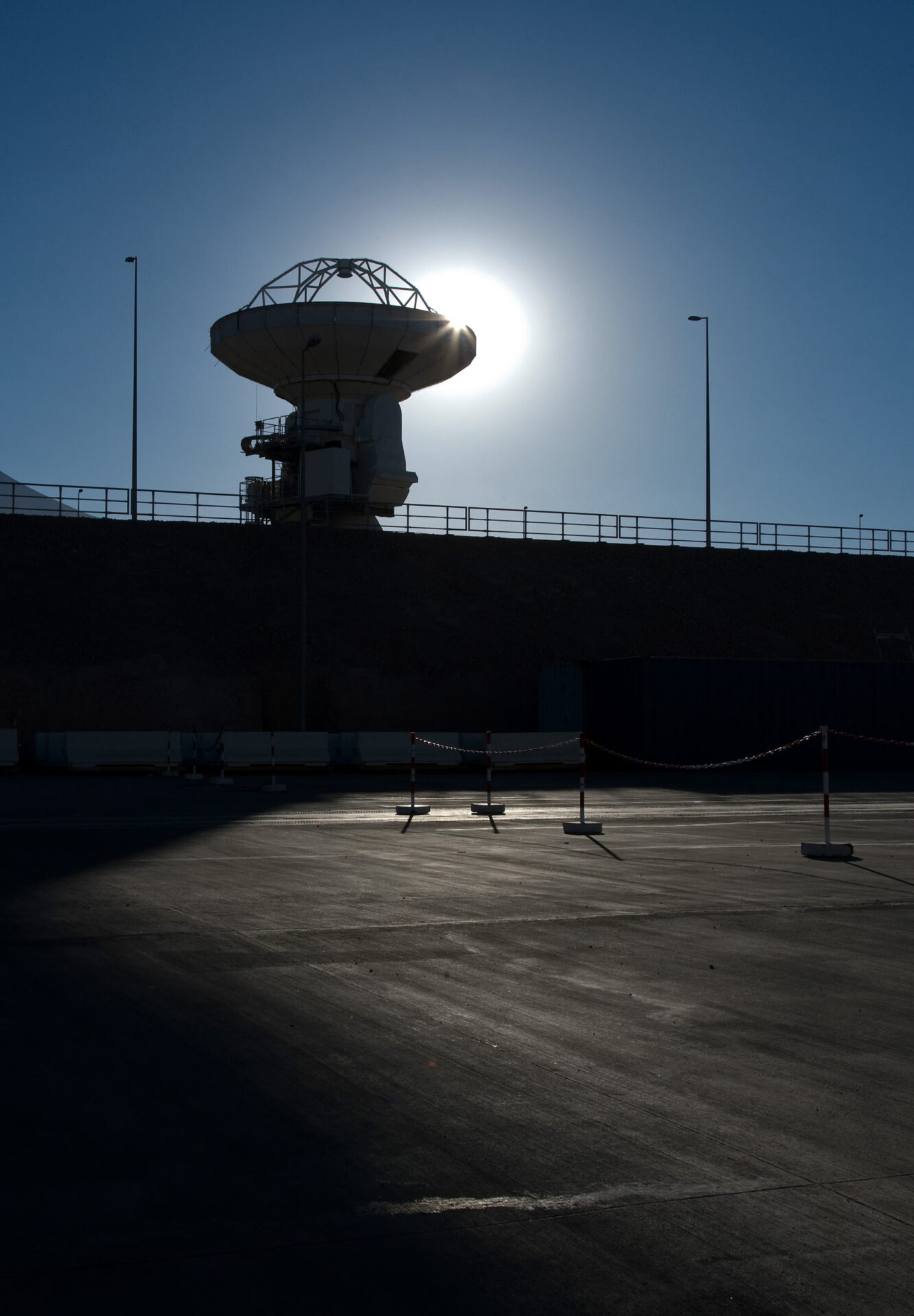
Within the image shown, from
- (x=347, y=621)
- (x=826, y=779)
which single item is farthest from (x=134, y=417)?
(x=826, y=779)

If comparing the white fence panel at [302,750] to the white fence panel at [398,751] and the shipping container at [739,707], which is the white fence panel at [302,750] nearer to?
the white fence panel at [398,751]

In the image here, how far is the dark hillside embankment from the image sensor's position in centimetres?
4725

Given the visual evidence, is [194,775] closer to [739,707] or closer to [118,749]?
[118,749]

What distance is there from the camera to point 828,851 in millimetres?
14375

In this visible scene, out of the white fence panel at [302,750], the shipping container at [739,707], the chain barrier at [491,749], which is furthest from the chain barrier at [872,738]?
the white fence panel at [302,750]

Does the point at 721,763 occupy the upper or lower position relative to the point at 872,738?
lower

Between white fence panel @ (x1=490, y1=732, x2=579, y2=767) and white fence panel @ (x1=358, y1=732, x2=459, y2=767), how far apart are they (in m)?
1.30

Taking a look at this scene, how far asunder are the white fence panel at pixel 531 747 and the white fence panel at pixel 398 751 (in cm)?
130

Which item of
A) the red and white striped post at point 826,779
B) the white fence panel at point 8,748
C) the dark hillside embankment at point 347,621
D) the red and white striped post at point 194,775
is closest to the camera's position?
the red and white striped post at point 826,779

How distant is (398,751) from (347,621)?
1389 centimetres

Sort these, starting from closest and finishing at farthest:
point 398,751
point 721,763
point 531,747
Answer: point 721,763 → point 398,751 → point 531,747

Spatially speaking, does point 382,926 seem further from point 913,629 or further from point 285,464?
point 913,629

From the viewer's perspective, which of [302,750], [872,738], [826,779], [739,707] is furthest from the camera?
[739,707]

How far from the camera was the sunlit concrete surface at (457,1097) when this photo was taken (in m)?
3.53
